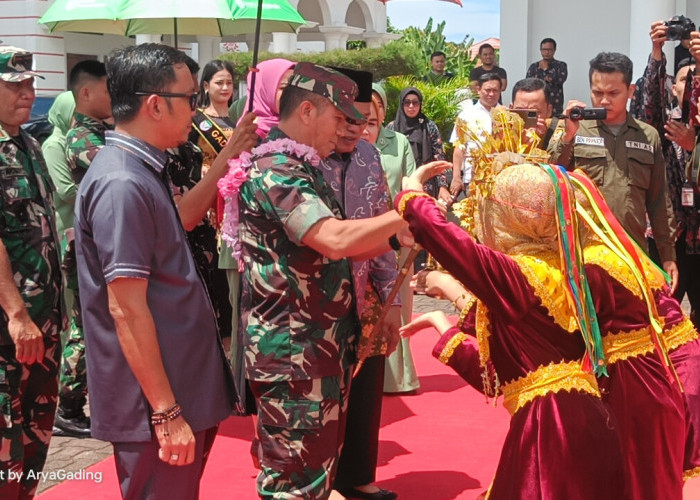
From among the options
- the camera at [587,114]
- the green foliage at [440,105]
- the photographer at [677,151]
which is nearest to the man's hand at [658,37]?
the photographer at [677,151]

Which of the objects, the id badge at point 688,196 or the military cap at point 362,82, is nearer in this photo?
the military cap at point 362,82

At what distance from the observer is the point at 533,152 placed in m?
3.74

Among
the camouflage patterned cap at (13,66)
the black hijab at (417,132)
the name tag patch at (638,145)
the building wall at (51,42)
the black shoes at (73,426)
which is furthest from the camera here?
the building wall at (51,42)

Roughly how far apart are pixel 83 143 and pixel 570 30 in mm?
10539

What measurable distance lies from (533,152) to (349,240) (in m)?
0.94

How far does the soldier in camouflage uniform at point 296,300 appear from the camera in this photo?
3361 mm

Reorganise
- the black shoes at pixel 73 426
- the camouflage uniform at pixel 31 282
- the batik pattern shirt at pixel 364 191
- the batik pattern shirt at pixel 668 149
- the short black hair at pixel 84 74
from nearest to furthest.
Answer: the camouflage uniform at pixel 31 282 < the batik pattern shirt at pixel 364 191 < the short black hair at pixel 84 74 < the black shoes at pixel 73 426 < the batik pattern shirt at pixel 668 149

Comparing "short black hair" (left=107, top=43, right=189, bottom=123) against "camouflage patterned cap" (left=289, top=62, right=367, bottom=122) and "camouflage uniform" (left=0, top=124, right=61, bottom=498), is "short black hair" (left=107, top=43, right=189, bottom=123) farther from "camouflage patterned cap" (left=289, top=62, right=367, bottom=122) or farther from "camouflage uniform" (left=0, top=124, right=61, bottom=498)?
"camouflage uniform" (left=0, top=124, right=61, bottom=498)

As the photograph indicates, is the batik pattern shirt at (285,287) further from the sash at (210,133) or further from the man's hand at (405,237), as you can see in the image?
the sash at (210,133)

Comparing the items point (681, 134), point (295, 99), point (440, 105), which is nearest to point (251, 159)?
point (295, 99)

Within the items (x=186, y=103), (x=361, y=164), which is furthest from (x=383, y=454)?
(x=186, y=103)

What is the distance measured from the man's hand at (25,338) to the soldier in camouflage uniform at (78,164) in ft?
4.51

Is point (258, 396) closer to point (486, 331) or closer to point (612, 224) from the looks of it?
point (486, 331)

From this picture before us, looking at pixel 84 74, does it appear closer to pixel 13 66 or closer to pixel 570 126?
pixel 13 66
